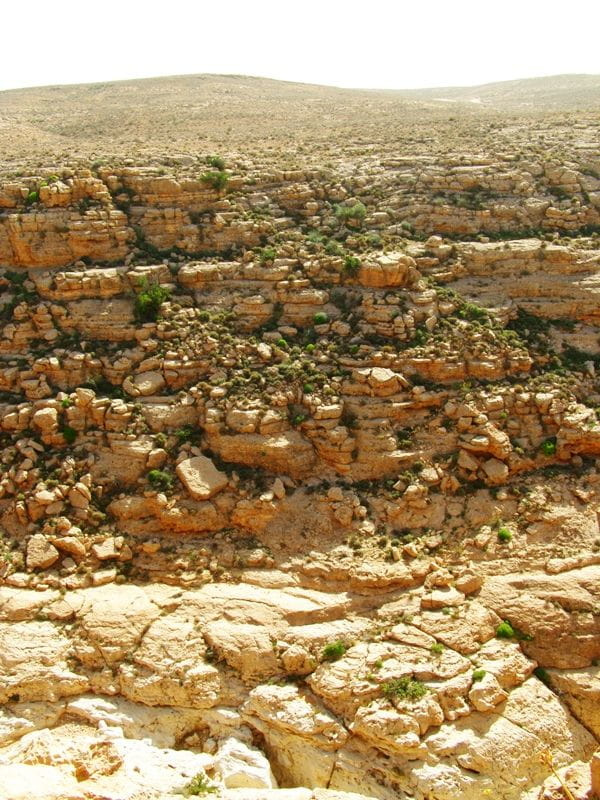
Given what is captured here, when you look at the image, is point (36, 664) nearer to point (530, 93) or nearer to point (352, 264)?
point (352, 264)

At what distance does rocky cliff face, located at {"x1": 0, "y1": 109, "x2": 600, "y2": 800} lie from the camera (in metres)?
18.7

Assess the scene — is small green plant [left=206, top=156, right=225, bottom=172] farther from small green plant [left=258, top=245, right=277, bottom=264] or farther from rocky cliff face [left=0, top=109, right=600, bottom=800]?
small green plant [left=258, top=245, right=277, bottom=264]

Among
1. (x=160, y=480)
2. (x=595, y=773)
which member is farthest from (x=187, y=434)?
(x=595, y=773)

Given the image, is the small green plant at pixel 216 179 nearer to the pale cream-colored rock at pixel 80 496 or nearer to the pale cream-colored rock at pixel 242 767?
the pale cream-colored rock at pixel 80 496

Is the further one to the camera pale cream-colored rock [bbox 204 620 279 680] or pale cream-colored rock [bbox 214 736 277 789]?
pale cream-colored rock [bbox 204 620 279 680]

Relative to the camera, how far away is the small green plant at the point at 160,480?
23281mm

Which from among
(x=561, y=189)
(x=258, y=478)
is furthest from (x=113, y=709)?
(x=561, y=189)

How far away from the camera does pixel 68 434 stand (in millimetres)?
24062

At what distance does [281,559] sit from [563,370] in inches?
530

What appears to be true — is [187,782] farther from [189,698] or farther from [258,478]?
[258,478]

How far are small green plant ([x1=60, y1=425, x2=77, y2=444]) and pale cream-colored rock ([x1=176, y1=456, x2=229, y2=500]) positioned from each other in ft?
14.0

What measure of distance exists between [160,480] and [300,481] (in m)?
5.18

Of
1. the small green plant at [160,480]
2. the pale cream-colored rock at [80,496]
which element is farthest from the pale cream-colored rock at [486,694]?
the pale cream-colored rock at [80,496]

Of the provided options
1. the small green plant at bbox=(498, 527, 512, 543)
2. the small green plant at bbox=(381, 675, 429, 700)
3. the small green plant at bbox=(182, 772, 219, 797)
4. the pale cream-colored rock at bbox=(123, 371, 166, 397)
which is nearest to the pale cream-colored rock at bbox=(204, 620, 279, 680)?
the small green plant at bbox=(182, 772, 219, 797)
